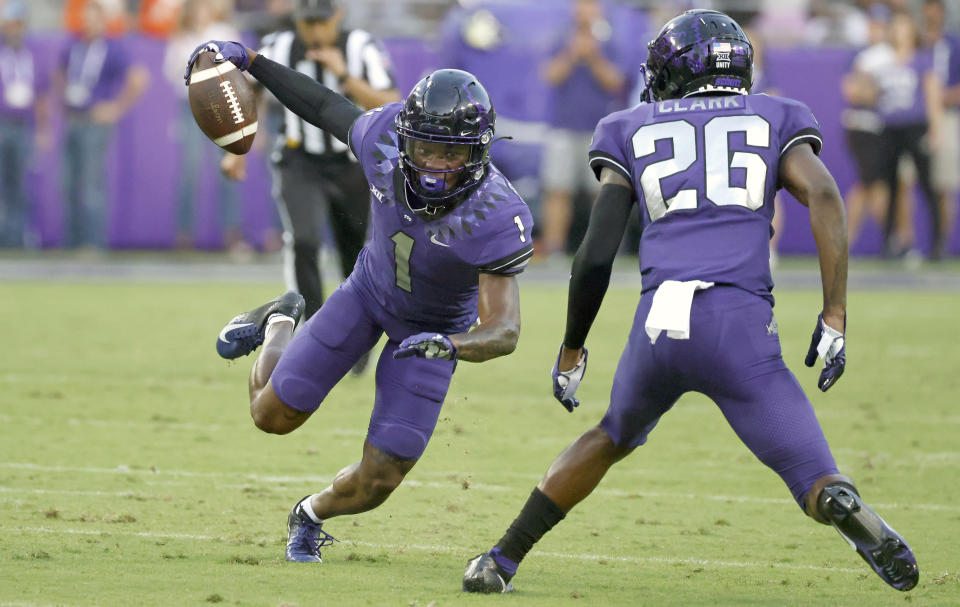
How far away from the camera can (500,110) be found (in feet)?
50.3

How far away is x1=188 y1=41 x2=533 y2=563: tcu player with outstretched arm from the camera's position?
4.55m

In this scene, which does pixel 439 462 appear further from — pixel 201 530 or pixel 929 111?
pixel 929 111

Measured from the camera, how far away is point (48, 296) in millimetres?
12570

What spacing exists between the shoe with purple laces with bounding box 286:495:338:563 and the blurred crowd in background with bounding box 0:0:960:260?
9612 millimetres

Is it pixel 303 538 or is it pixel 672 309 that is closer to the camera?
pixel 672 309

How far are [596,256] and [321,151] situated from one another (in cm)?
421

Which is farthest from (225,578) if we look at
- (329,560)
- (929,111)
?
(929,111)

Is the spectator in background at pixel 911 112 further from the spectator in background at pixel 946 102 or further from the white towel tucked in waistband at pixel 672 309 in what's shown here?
the white towel tucked in waistband at pixel 672 309

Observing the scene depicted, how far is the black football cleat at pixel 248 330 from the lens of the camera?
525cm

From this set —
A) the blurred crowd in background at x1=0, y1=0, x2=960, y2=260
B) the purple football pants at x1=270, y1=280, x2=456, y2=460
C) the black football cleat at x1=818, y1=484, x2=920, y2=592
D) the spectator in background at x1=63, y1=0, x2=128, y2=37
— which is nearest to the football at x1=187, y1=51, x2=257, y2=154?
the purple football pants at x1=270, y1=280, x2=456, y2=460

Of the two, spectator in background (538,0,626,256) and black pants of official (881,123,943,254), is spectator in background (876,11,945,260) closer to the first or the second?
black pants of official (881,123,943,254)

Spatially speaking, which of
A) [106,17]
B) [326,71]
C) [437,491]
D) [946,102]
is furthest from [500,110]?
[437,491]

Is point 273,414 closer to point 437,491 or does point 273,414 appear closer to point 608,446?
point 608,446

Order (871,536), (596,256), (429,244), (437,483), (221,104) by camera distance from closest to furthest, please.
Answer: (871,536), (596,256), (429,244), (221,104), (437,483)
